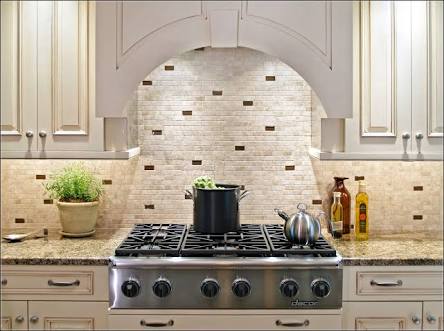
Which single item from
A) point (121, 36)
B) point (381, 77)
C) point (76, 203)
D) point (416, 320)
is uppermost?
point (121, 36)

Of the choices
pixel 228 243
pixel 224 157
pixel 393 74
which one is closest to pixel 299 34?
pixel 393 74

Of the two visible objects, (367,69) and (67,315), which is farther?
(367,69)

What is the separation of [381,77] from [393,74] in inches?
2.3

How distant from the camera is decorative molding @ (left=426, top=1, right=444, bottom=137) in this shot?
258 cm

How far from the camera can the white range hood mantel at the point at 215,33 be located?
2553mm

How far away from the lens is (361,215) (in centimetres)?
273

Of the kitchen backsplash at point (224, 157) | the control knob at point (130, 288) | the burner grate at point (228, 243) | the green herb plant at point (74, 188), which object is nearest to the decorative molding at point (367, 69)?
the kitchen backsplash at point (224, 157)

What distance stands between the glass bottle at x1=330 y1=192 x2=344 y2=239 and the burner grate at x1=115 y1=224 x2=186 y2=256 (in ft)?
2.52

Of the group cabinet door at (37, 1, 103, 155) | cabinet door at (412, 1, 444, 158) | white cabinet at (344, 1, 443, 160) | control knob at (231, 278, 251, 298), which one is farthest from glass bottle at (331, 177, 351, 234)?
cabinet door at (37, 1, 103, 155)

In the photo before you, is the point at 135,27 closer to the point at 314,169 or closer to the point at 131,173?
the point at 131,173

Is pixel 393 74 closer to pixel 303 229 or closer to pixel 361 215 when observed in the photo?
pixel 361 215

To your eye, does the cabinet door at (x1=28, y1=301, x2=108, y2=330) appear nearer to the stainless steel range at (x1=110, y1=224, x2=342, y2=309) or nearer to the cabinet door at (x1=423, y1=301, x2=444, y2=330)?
the stainless steel range at (x1=110, y1=224, x2=342, y2=309)

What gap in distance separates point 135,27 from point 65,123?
1.88ft

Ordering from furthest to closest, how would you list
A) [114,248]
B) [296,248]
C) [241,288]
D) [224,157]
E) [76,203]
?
[224,157]
[76,203]
[114,248]
[296,248]
[241,288]
